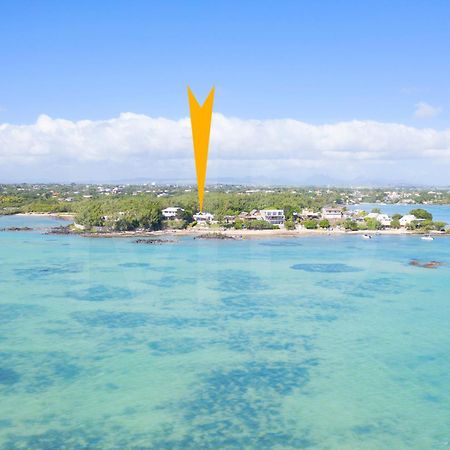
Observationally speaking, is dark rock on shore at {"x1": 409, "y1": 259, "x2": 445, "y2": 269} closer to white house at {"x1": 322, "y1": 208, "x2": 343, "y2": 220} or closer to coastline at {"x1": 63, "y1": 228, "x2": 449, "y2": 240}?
coastline at {"x1": 63, "y1": 228, "x2": 449, "y2": 240}

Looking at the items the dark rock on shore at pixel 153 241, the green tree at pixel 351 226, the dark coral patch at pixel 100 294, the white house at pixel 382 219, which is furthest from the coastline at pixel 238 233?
the dark coral patch at pixel 100 294

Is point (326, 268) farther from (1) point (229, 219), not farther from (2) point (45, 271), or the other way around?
(1) point (229, 219)

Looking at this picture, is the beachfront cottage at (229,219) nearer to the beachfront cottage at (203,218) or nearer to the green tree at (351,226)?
the beachfront cottage at (203,218)

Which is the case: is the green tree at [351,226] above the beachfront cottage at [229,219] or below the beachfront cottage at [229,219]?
below

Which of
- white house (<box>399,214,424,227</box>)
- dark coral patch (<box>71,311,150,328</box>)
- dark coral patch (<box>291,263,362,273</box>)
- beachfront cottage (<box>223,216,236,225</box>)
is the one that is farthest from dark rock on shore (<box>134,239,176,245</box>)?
white house (<box>399,214,424,227</box>)

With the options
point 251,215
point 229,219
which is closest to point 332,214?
point 251,215

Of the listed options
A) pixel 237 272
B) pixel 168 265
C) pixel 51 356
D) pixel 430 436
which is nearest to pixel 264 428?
pixel 430 436

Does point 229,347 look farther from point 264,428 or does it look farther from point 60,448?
point 60,448
